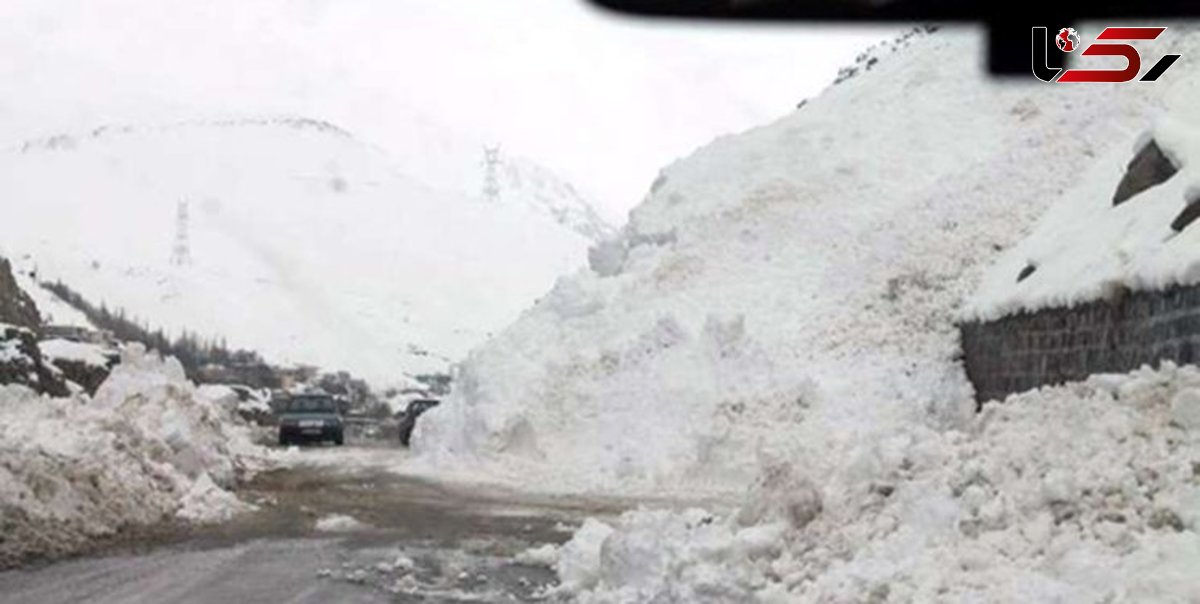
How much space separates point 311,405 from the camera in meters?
38.6

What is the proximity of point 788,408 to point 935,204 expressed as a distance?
7.40m

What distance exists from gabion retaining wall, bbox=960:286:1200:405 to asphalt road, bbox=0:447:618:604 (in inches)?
221

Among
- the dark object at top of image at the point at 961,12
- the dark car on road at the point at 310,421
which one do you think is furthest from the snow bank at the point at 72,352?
the dark object at top of image at the point at 961,12

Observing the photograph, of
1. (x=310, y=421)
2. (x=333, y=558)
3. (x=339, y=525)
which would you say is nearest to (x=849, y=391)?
(x=339, y=525)

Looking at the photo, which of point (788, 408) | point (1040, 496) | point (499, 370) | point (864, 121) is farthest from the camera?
point (864, 121)

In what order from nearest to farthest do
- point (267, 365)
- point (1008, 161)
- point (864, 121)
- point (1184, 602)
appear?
1. point (1184, 602)
2. point (1008, 161)
3. point (864, 121)
4. point (267, 365)

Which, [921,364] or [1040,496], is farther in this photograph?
[921,364]

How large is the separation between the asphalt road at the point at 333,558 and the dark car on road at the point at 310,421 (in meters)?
18.0

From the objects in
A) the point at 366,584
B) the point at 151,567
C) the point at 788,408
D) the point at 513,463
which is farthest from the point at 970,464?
the point at 513,463

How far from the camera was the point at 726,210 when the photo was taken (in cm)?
3127

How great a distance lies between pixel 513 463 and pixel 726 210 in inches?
335

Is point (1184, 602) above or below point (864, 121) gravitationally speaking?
below

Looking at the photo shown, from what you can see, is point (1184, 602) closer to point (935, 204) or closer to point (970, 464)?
point (970, 464)

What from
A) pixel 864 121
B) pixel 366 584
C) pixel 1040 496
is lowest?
pixel 366 584
